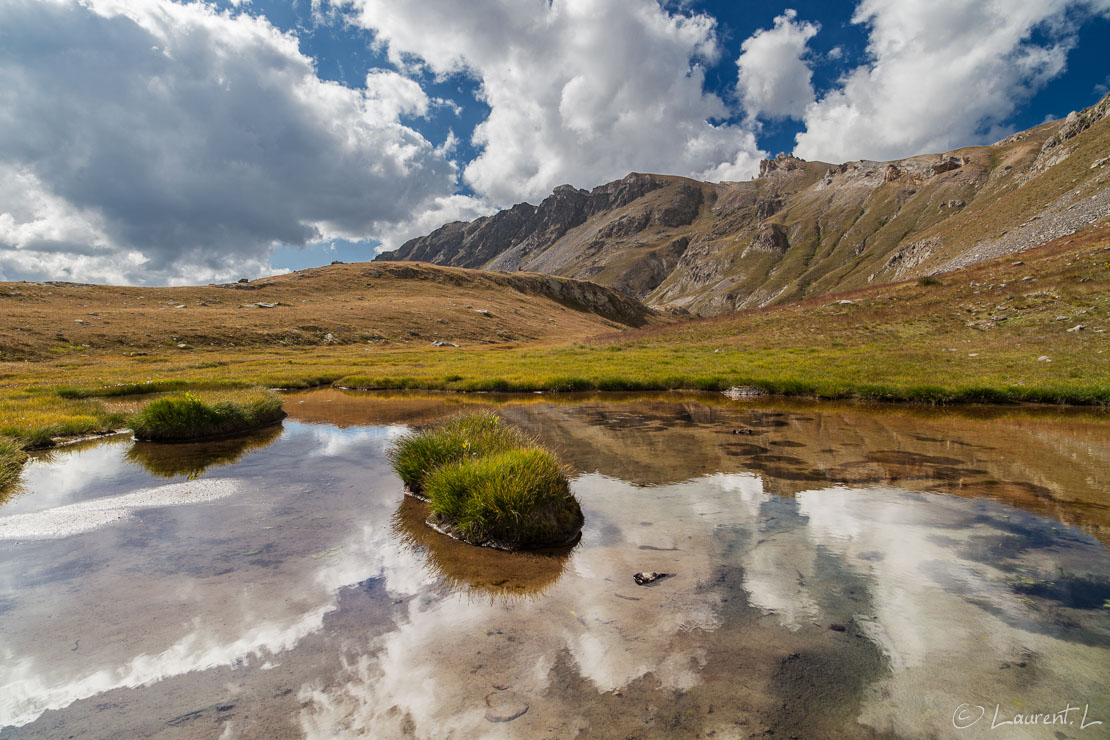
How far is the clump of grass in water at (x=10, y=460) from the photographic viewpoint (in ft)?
37.4

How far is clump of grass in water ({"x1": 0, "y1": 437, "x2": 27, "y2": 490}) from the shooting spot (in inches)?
449

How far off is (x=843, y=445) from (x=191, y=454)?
1996 centimetres

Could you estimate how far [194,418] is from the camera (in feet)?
56.5

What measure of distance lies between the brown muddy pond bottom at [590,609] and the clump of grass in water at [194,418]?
196 inches

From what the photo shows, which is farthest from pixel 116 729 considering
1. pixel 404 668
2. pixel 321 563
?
pixel 321 563

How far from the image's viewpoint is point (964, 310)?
34.1m

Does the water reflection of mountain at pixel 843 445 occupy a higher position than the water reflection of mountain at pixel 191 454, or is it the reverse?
the water reflection of mountain at pixel 843 445

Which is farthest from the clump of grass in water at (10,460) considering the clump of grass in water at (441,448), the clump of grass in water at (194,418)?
the clump of grass in water at (441,448)

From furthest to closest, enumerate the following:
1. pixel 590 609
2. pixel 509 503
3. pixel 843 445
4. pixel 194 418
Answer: pixel 194 418 → pixel 843 445 → pixel 509 503 → pixel 590 609

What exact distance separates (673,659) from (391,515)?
6.55 meters

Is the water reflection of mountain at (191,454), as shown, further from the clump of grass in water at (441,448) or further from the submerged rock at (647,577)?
the submerged rock at (647,577)

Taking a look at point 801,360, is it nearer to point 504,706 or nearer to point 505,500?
point 505,500

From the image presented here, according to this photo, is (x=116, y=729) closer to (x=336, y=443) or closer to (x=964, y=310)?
(x=336, y=443)

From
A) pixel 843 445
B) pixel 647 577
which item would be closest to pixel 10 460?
pixel 647 577
